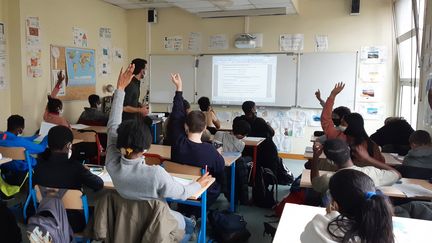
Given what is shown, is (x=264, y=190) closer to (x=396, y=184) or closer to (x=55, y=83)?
(x=396, y=184)

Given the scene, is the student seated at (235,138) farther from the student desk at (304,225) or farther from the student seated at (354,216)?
the student seated at (354,216)

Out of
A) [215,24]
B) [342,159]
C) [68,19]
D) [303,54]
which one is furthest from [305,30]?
[342,159]

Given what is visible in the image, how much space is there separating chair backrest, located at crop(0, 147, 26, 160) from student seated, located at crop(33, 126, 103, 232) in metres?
1.18

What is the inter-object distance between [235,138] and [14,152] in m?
2.09

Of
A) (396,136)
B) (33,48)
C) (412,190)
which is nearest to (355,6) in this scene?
(396,136)

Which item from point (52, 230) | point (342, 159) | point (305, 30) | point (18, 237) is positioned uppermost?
point (305, 30)

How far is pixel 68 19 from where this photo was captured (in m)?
5.62

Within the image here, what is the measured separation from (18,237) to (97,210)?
76 cm

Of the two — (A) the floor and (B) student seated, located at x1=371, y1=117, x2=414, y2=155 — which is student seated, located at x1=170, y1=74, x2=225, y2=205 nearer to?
(A) the floor

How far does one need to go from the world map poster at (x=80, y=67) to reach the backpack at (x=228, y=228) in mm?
3788

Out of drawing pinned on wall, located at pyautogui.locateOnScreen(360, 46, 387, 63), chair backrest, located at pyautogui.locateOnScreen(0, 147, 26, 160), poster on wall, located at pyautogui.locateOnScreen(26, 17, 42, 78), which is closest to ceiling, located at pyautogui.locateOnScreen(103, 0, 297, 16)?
drawing pinned on wall, located at pyautogui.locateOnScreen(360, 46, 387, 63)

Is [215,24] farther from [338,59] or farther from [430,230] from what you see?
[430,230]

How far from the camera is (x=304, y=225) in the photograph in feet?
5.69

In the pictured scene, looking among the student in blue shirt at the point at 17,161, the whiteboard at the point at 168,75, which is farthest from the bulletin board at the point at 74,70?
the student in blue shirt at the point at 17,161
